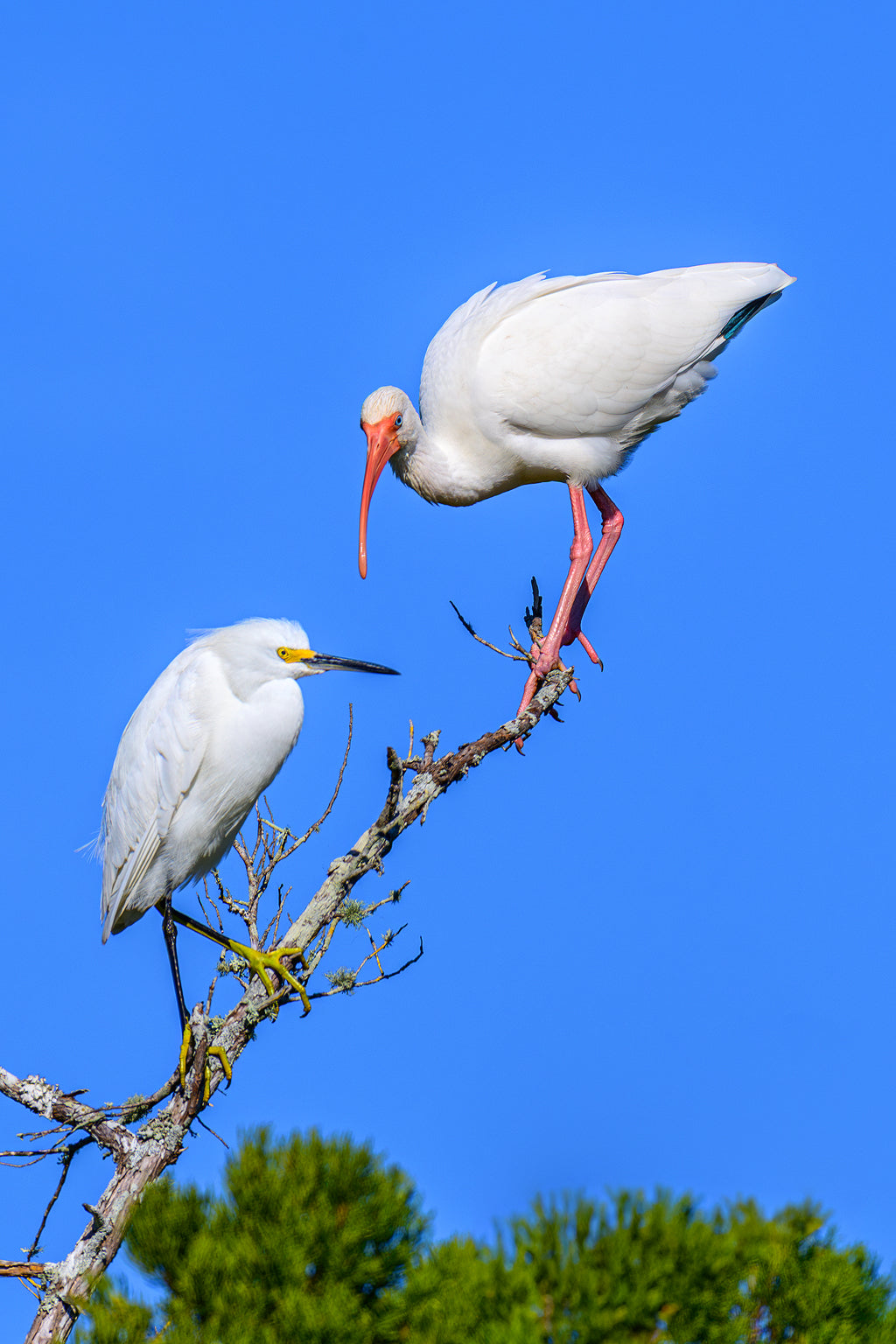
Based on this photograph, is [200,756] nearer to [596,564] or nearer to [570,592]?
[570,592]

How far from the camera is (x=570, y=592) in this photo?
669cm

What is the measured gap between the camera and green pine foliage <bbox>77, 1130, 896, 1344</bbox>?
4.43 m

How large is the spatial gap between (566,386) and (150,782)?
3144 millimetres

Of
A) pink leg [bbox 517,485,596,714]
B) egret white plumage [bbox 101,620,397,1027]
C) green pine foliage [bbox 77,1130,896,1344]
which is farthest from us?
pink leg [bbox 517,485,596,714]

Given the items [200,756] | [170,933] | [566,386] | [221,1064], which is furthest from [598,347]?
[221,1064]

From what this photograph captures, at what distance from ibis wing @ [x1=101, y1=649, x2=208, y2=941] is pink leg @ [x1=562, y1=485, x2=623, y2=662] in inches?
82.5

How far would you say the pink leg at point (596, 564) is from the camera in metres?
6.98

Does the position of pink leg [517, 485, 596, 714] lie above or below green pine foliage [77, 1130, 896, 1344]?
above

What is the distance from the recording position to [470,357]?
7.21 m

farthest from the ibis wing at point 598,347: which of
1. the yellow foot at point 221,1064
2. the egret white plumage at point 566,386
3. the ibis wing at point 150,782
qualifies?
the yellow foot at point 221,1064

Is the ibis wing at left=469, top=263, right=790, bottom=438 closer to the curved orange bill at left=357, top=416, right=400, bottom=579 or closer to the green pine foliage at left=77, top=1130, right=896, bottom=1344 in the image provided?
the curved orange bill at left=357, top=416, right=400, bottom=579

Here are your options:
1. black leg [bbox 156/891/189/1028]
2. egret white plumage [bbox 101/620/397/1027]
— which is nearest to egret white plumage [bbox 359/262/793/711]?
egret white plumage [bbox 101/620/397/1027]

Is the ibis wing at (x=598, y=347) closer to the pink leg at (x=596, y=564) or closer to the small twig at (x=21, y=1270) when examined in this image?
the pink leg at (x=596, y=564)

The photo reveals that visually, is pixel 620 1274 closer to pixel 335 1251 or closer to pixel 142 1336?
pixel 335 1251
